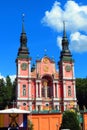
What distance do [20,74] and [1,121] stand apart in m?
46.5

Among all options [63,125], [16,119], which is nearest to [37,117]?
[63,125]

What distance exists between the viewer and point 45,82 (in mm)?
73812

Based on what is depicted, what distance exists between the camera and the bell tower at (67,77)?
71500 millimetres

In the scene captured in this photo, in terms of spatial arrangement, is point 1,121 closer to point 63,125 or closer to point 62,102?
point 63,125

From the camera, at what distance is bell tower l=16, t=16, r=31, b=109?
69.5 m

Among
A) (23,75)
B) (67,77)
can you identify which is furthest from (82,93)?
(23,75)

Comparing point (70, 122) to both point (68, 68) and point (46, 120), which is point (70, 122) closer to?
point (46, 120)

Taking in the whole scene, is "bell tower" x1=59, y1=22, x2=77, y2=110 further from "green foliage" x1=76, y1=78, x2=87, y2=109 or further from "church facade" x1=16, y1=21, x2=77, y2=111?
"green foliage" x1=76, y1=78, x2=87, y2=109

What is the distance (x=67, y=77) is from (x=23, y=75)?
960 centimetres

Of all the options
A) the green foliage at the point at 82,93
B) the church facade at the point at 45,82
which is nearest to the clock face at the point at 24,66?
the church facade at the point at 45,82

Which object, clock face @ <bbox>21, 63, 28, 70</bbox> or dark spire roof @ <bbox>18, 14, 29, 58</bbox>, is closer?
clock face @ <bbox>21, 63, 28, 70</bbox>

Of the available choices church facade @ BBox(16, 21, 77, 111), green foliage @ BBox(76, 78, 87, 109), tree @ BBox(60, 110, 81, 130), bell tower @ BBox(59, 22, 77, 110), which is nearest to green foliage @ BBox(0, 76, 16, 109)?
church facade @ BBox(16, 21, 77, 111)

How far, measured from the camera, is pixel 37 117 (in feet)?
183

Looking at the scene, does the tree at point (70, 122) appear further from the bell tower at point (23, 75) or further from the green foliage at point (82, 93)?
the green foliage at point (82, 93)
